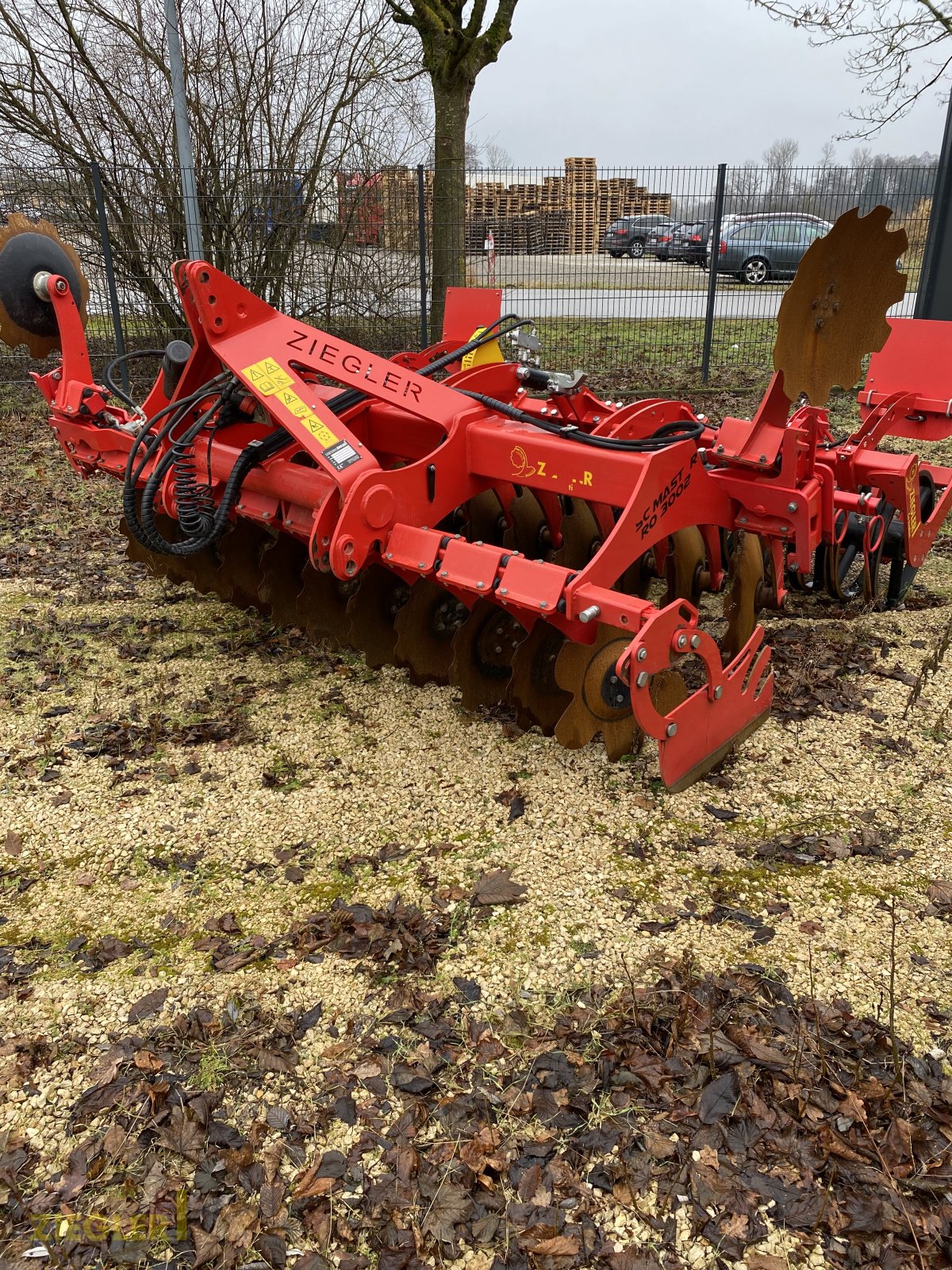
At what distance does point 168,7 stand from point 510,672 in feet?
22.9

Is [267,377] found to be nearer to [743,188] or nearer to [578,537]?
[578,537]

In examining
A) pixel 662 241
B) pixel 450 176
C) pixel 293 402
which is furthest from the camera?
pixel 662 241

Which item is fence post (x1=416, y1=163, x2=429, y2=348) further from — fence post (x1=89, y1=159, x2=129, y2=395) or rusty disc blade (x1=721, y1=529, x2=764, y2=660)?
rusty disc blade (x1=721, y1=529, x2=764, y2=660)

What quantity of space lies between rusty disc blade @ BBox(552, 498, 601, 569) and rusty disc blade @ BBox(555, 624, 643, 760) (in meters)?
0.87

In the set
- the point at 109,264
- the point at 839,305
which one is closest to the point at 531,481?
the point at 839,305

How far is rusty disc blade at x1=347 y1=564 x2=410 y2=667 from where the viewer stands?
402 cm

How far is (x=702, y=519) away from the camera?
342cm

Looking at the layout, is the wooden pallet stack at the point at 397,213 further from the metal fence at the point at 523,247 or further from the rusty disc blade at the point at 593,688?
the rusty disc blade at the point at 593,688

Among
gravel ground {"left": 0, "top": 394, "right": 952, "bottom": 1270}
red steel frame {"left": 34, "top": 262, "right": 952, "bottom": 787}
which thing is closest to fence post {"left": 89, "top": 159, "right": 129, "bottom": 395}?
red steel frame {"left": 34, "top": 262, "right": 952, "bottom": 787}

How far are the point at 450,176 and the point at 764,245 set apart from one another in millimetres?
3917

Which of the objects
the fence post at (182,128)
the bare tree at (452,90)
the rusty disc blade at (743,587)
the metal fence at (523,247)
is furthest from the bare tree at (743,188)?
the rusty disc blade at (743,587)

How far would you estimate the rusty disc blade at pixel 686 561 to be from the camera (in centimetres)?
393

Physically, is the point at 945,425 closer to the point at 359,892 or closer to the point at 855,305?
the point at 855,305

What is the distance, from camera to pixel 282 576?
14.4 feet
